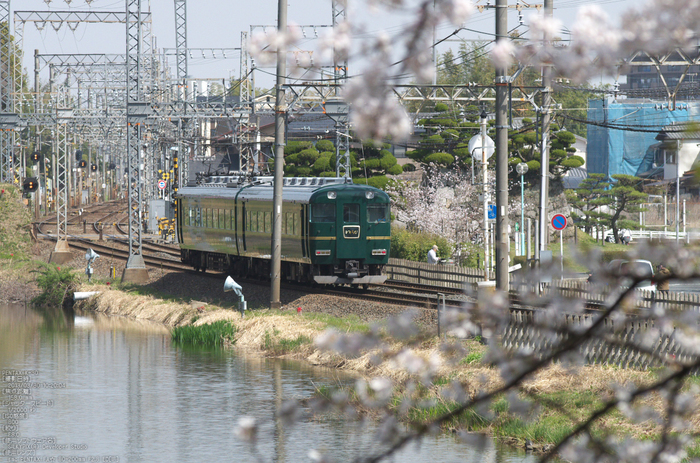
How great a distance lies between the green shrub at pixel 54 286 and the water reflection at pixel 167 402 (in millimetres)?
6526

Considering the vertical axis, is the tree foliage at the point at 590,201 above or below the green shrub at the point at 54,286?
above

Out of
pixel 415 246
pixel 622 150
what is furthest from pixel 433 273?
pixel 622 150

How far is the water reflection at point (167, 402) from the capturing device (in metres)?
11.9

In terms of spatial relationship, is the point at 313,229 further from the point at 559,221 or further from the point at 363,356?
the point at 363,356

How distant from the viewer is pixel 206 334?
2114 cm

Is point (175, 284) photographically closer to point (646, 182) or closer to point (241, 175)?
point (241, 175)

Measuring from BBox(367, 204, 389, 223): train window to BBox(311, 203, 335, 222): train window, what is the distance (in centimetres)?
107

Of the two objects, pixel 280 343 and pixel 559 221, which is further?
pixel 559 221

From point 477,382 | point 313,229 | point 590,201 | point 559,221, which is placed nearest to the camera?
point 477,382

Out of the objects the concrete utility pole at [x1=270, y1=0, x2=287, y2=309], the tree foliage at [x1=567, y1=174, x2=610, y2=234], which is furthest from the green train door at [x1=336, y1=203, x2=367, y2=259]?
the tree foliage at [x1=567, y1=174, x2=610, y2=234]

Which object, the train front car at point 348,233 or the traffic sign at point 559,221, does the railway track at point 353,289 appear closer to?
the train front car at point 348,233

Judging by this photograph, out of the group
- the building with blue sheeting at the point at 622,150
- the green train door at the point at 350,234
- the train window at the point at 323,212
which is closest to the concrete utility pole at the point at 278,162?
the train window at the point at 323,212

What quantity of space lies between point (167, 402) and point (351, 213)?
9627 millimetres

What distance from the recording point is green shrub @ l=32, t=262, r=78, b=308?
98.1 ft
